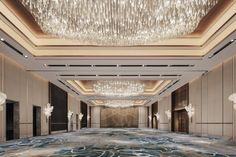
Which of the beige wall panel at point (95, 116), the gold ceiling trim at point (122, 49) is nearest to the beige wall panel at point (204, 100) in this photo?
the gold ceiling trim at point (122, 49)

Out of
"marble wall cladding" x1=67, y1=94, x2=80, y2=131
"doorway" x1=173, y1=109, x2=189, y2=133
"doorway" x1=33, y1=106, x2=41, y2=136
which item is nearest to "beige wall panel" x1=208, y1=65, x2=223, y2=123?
"doorway" x1=173, y1=109, x2=189, y2=133

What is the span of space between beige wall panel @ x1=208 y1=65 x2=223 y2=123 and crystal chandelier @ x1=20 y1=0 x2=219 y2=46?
695 centimetres

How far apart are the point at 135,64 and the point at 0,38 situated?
5.41 m

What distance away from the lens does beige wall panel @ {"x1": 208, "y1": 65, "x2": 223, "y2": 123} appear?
13.0 meters

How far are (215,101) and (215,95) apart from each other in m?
0.26

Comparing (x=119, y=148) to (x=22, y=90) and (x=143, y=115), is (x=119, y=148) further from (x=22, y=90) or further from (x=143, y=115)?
(x=143, y=115)

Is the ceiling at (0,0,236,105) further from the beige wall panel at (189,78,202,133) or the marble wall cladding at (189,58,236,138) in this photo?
the beige wall panel at (189,78,202,133)

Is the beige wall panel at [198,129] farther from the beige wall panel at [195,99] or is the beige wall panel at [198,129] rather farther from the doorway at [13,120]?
the doorway at [13,120]

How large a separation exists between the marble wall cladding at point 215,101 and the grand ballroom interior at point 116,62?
42 mm

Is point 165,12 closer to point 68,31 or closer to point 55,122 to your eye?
point 68,31

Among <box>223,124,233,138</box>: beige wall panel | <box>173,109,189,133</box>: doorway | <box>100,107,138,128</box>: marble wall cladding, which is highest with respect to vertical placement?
<box>223,124,233,138</box>: beige wall panel

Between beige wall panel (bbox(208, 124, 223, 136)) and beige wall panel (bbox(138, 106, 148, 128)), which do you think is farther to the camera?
beige wall panel (bbox(138, 106, 148, 128))

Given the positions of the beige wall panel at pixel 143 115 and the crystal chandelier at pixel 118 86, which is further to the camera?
the beige wall panel at pixel 143 115

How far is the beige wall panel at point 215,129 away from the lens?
13.1 m
